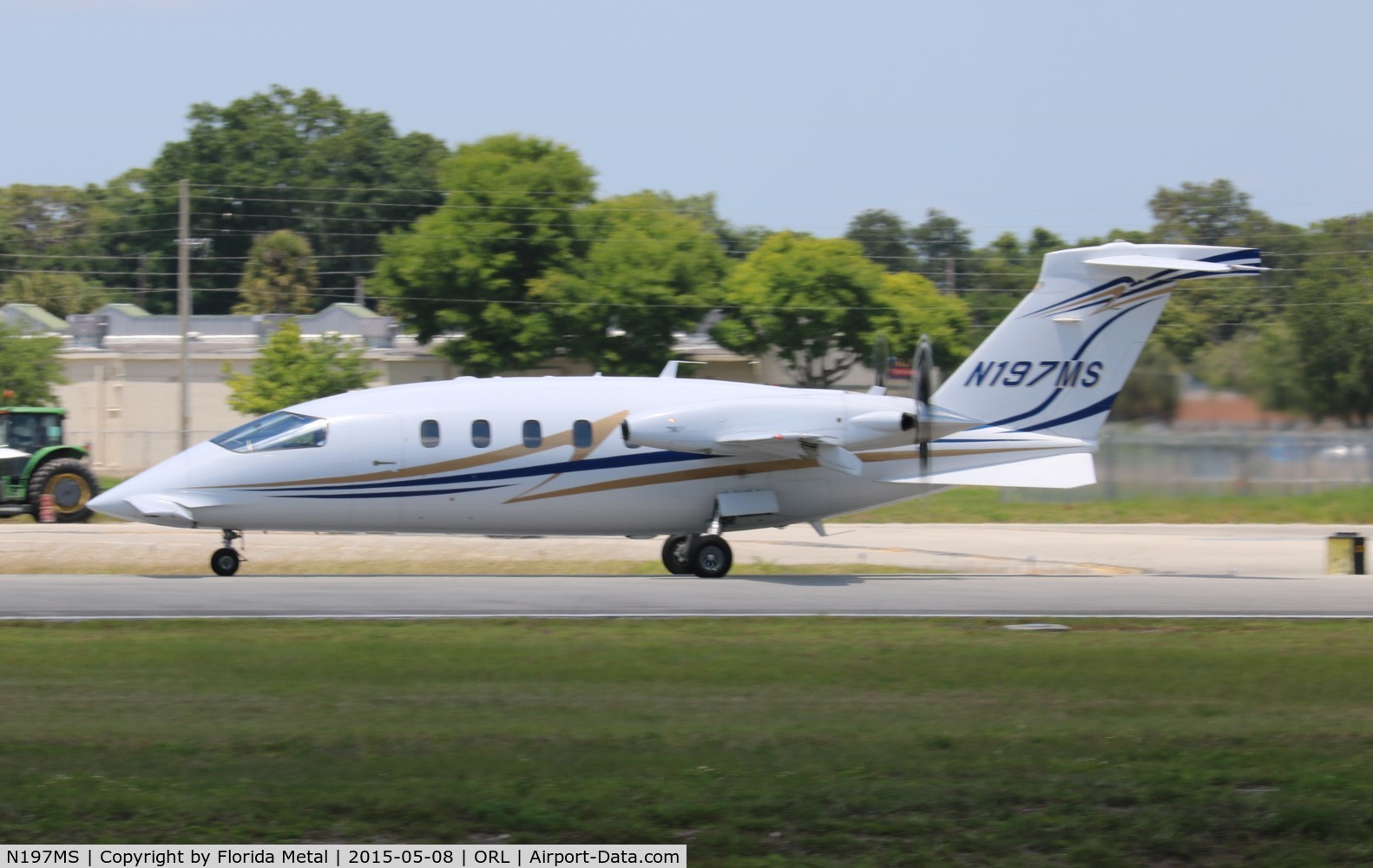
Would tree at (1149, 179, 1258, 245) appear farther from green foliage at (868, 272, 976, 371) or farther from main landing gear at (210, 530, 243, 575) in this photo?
main landing gear at (210, 530, 243, 575)

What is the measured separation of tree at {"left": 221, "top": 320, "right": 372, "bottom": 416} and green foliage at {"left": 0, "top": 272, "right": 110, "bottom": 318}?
1785 inches

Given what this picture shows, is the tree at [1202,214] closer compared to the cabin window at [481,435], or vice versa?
the cabin window at [481,435]

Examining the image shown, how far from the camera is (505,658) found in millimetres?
14391

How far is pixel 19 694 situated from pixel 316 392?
4683 cm

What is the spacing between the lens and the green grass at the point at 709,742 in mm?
8719

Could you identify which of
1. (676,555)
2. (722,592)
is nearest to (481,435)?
(676,555)

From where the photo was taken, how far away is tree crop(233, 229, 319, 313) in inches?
3691

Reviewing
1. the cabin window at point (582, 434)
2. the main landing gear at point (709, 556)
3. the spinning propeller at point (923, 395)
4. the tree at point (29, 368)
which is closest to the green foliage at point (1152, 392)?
the spinning propeller at point (923, 395)

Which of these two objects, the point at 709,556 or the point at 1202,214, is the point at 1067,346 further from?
the point at 1202,214

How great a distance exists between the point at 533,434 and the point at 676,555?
11.3ft

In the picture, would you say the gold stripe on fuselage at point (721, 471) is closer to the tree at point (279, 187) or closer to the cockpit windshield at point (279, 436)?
the cockpit windshield at point (279, 436)

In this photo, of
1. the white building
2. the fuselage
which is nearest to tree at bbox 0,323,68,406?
the white building

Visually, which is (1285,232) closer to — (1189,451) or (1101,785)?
(1189,451)

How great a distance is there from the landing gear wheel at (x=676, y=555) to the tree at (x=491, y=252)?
3658 centimetres
